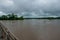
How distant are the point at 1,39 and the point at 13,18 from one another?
294ft

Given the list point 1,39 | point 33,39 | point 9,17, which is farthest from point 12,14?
point 1,39

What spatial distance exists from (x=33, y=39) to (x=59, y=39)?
403cm

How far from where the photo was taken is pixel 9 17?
10362 cm

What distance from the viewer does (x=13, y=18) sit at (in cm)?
10069

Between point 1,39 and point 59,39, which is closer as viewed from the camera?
point 1,39

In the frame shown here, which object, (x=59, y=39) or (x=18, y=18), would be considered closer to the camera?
(x=59, y=39)

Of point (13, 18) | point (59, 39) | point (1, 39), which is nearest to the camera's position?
point (1, 39)

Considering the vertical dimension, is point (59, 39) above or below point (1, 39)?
below

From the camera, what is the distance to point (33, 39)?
83.4 feet

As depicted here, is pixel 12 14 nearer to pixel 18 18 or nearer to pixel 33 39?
pixel 18 18

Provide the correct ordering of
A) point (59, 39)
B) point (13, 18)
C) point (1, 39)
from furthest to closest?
point (13, 18)
point (59, 39)
point (1, 39)

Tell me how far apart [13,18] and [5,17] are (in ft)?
17.5

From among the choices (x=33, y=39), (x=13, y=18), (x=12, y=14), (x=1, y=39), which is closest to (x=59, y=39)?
(x=33, y=39)

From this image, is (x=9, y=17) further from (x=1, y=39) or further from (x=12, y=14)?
(x=1, y=39)
